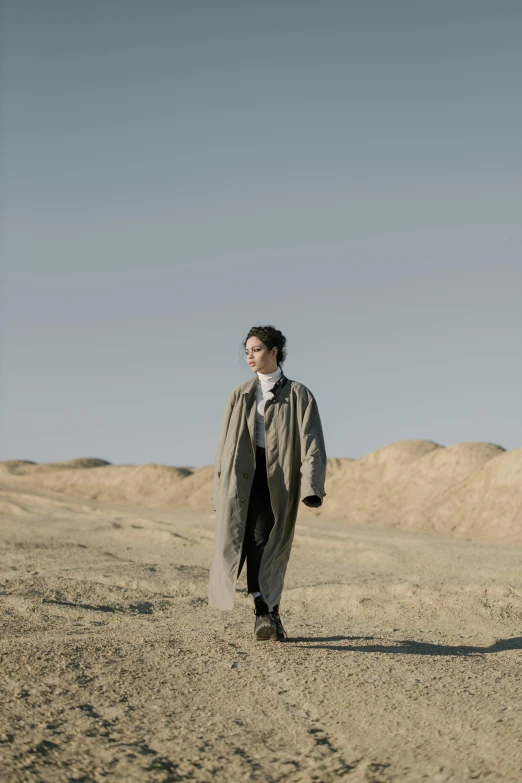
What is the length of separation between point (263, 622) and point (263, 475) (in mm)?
963

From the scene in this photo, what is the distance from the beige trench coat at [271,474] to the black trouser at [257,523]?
0.06 m

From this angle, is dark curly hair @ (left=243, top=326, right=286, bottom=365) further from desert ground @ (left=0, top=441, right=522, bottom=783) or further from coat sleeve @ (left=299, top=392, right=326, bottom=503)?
desert ground @ (left=0, top=441, right=522, bottom=783)

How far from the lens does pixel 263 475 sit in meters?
5.30

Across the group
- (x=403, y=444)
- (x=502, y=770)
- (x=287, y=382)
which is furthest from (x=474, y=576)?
(x=403, y=444)

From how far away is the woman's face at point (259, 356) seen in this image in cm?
533

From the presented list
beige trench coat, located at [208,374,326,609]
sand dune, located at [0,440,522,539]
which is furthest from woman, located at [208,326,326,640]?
sand dune, located at [0,440,522,539]

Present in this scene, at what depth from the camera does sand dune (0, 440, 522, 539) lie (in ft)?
71.4

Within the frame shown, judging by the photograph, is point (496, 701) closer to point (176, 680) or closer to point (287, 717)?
point (287, 717)

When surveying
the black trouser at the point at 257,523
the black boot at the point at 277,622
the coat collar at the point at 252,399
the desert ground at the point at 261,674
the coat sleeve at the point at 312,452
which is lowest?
the desert ground at the point at 261,674

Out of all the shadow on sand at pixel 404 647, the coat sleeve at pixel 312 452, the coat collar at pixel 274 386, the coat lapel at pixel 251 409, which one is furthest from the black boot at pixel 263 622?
the coat collar at pixel 274 386

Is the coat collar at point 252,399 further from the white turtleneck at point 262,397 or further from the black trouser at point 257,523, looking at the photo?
the black trouser at point 257,523

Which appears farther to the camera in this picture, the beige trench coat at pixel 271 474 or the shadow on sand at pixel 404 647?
the shadow on sand at pixel 404 647

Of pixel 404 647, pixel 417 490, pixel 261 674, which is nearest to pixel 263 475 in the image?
pixel 261 674

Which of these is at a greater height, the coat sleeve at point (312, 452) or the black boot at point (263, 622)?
the coat sleeve at point (312, 452)
